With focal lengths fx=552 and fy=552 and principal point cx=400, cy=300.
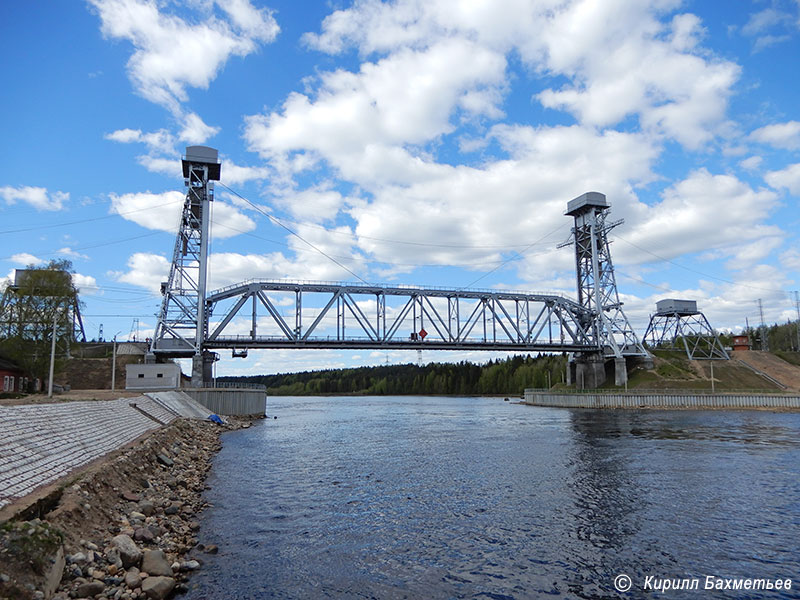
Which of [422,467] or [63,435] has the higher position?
[63,435]

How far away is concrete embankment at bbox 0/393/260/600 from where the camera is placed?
10.5m

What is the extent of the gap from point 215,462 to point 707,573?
86.9 feet

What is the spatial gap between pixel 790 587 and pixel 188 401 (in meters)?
57.6

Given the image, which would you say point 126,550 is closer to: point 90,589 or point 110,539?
point 110,539

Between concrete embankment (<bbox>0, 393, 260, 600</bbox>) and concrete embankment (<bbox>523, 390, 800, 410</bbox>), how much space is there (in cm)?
7475

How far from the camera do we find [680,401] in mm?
81750

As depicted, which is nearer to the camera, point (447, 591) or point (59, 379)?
point (447, 591)

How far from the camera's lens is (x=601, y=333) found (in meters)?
104

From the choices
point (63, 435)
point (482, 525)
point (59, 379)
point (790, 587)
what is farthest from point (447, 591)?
point (59, 379)

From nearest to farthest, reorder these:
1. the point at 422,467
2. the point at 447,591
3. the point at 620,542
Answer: the point at 447,591, the point at 620,542, the point at 422,467

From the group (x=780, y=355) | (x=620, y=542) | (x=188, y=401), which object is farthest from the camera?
(x=780, y=355)

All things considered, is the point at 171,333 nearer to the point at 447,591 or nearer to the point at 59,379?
the point at 59,379

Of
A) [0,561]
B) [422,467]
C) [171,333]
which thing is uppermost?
[171,333]

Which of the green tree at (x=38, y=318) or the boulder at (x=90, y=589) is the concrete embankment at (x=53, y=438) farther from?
the green tree at (x=38, y=318)
